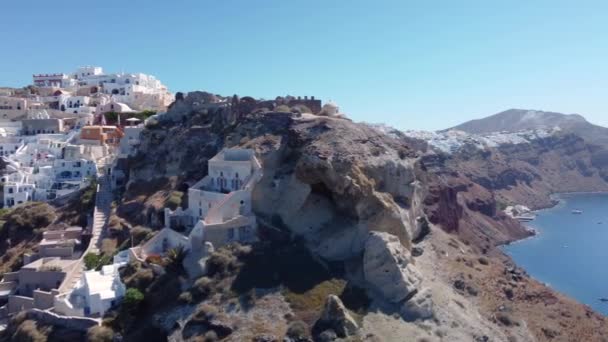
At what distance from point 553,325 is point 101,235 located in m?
32.5

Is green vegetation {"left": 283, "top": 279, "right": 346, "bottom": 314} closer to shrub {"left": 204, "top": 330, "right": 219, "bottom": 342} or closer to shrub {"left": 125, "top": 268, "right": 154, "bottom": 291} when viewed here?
shrub {"left": 204, "top": 330, "right": 219, "bottom": 342}

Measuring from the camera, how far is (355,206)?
118 ft

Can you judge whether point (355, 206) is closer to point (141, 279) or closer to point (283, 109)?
point (141, 279)

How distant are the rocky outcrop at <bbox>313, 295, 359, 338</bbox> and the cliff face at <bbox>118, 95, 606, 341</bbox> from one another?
1322 millimetres

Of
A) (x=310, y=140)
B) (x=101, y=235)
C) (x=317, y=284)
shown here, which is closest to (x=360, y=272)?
(x=317, y=284)

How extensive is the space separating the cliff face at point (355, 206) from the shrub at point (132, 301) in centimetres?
867

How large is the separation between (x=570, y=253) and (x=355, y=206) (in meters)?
71.2

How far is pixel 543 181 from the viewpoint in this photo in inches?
7215

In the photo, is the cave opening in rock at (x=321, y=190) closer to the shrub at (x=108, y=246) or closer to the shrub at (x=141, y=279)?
the shrub at (x=141, y=279)

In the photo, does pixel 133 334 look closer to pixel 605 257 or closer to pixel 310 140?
pixel 310 140

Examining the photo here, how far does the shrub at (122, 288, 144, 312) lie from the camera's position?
3175cm

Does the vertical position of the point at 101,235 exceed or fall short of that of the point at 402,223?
it falls short

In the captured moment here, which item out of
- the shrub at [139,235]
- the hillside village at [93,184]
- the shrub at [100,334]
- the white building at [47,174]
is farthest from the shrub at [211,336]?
the white building at [47,174]

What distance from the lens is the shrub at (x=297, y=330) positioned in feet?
94.1
